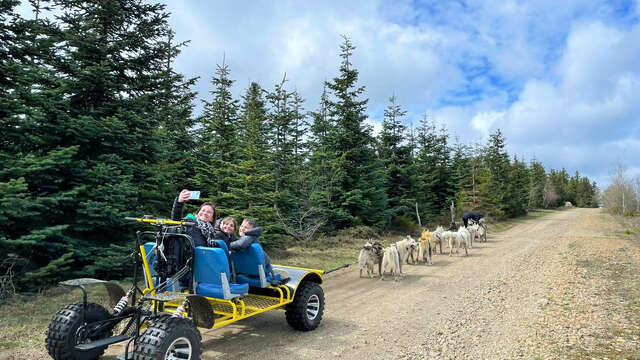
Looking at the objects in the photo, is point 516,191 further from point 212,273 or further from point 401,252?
point 212,273

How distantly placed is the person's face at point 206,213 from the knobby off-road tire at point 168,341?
6.06 feet

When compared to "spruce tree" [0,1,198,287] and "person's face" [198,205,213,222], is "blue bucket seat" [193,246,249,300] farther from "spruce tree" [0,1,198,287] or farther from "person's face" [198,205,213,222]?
"spruce tree" [0,1,198,287]

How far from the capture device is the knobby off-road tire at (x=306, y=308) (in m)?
6.26

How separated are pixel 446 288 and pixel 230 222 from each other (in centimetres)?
678

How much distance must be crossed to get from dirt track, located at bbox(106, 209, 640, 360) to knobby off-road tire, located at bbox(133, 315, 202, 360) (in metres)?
1.35

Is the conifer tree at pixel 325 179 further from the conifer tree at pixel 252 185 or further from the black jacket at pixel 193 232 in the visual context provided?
the black jacket at pixel 193 232

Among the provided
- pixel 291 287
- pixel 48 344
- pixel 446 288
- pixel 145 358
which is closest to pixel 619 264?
pixel 446 288

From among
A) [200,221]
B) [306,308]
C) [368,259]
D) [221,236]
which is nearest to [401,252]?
[368,259]

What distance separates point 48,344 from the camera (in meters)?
4.26

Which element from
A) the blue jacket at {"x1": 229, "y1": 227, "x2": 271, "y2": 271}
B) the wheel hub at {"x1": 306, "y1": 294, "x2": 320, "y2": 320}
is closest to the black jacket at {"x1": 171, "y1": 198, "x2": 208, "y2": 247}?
the blue jacket at {"x1": 229, "y1": 227, "x2": 271, "y2": 271}

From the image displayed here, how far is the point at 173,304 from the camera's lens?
5340mm

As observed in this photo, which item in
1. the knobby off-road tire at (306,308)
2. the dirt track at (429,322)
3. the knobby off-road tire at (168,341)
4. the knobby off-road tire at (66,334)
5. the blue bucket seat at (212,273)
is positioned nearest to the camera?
the knobby off-road tire at (168,341)

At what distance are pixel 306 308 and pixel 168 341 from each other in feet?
9.38

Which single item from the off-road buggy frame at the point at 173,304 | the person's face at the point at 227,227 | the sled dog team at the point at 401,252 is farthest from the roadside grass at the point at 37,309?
the person's face at the point at 227,227
